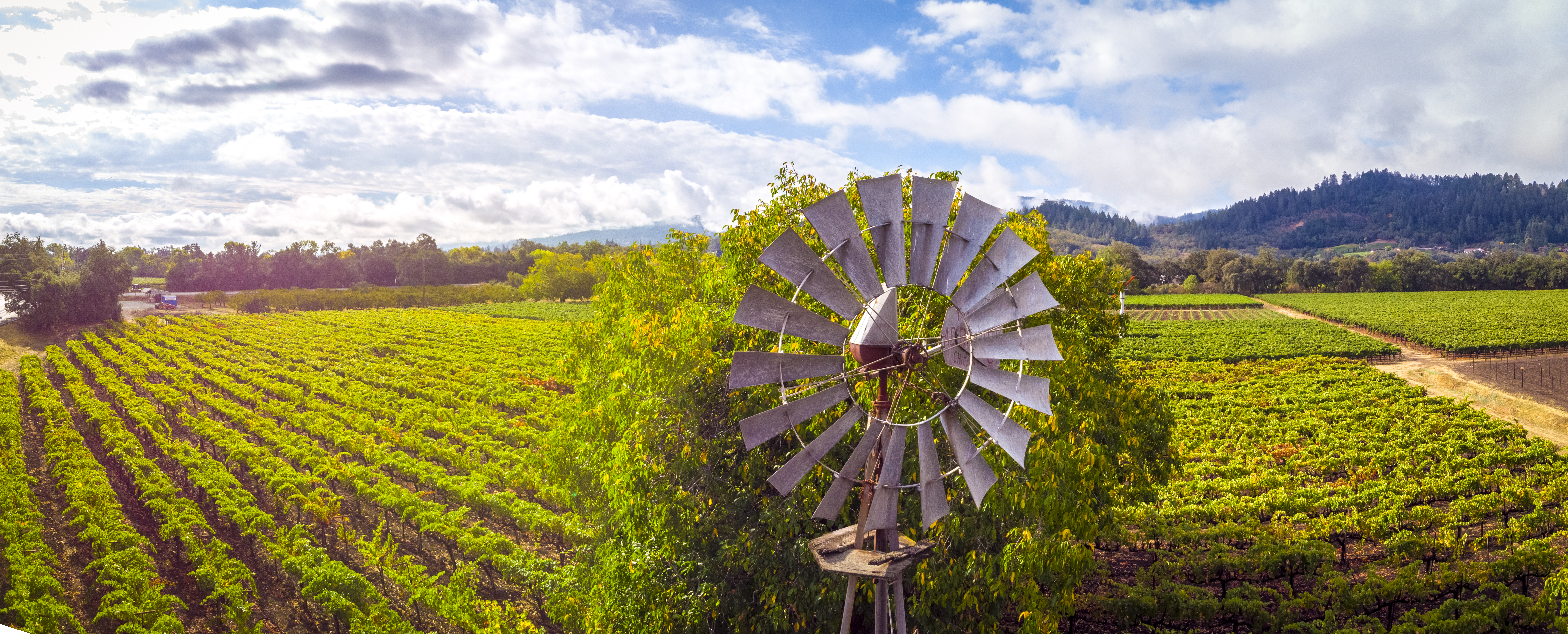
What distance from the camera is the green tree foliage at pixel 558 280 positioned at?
89312 millimetres

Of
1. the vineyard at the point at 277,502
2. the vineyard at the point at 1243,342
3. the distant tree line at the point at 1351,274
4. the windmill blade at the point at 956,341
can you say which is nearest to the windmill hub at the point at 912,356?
the windmill blade at the point at 956,341

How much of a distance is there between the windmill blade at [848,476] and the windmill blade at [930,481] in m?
0.33

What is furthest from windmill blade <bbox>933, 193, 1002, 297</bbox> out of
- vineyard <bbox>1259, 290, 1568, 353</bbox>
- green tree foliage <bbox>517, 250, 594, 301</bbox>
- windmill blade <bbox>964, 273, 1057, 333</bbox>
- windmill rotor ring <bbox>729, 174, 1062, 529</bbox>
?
green tree foliage <bbox>517, 250, 594, 301</bbox>

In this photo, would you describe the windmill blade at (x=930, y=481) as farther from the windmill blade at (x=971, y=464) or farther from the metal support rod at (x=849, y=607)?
the metal support rod at (x=849, y=607)

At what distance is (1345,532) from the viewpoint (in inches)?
733

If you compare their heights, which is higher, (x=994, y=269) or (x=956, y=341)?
(x=994, y=269)

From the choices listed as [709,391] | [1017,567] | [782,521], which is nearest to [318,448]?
[709,391]

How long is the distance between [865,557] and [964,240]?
2.47 meters

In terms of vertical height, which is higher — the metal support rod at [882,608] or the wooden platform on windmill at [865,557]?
the wooden platform on windmill at [865,557]

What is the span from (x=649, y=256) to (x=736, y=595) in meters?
9.30

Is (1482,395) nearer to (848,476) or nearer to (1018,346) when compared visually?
(1018,346)

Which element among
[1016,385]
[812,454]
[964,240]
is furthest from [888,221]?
[812,454]

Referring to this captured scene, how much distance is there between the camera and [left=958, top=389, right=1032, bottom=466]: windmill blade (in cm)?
480

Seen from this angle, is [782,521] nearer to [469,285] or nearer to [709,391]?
[709,391]
